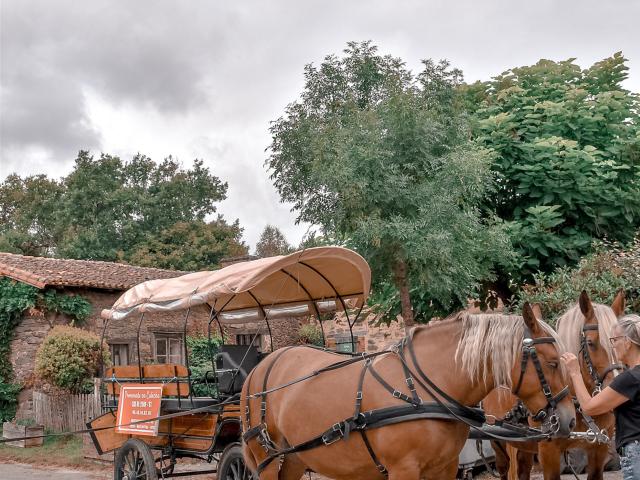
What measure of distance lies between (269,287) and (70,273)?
39.5 ft

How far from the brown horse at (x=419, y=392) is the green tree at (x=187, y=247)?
2912 cm

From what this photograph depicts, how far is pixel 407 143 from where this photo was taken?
12.6 m

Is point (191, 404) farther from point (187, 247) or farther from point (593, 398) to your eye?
point (187, 247)

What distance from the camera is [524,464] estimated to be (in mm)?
6859

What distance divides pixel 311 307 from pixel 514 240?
639cm

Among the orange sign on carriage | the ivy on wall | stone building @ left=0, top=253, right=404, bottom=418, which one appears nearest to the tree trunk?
stone building @ left=0, top=253, right=404, bottom=418

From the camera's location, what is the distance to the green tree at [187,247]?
3431cm

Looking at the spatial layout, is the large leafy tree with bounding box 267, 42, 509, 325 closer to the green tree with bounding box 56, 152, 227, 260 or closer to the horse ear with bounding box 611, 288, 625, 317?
the horse ear with bounding box 611, 288, 625, 317

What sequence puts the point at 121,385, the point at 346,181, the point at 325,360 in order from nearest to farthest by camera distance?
the point at 325,360, the point at 121,385, the point at 346,181

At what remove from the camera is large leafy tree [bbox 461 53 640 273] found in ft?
45.4

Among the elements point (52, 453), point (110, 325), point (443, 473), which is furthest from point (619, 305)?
point (110, 325)

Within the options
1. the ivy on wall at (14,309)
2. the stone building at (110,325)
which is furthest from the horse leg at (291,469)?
the ivy on wall at (14,309)

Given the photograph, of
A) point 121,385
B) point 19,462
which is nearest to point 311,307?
point 121,385

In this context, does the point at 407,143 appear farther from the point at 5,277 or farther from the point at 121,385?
the point at 5,277
